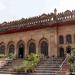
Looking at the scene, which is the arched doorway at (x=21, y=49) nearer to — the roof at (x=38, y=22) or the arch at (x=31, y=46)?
the arch at (x=31, y=46)

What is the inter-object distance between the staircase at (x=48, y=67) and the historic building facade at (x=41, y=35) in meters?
3.23

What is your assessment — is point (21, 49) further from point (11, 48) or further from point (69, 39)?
point (69, 39)

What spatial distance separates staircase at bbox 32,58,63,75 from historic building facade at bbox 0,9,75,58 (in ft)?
10.6

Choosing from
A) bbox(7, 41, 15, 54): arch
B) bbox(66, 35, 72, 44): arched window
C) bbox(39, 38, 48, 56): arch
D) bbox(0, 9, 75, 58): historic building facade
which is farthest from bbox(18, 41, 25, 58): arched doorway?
bbox(66, 35, 72, 44): arched window

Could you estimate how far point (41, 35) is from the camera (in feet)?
92.8

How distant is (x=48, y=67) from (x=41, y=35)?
700 centimetres

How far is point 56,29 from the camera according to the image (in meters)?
27.0

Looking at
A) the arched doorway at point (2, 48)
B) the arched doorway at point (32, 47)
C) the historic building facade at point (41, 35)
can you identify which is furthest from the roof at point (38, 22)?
the arched doorway at point (32, 47)

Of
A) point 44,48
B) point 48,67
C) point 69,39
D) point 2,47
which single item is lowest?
point 48,67

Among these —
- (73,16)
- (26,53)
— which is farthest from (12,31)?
(73,16)

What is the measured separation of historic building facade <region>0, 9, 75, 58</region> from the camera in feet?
86.9

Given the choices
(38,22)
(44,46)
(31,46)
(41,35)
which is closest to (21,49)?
(31,46)

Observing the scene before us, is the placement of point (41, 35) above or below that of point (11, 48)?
above

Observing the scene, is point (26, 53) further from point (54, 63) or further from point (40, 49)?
point (54, 63)
